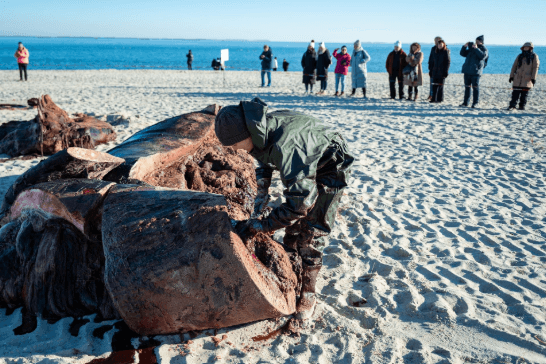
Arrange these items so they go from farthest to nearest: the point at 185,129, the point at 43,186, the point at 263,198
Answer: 1. the point at 185,129
2. the point at 263,198
3. the point at 43,186

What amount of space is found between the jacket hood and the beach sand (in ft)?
4.21

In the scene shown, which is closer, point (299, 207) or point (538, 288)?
point (299, 207)

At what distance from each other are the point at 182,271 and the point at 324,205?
42.3 inches

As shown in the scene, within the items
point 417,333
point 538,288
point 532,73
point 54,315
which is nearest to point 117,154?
point 54,315

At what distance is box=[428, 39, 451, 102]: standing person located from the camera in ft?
38.0

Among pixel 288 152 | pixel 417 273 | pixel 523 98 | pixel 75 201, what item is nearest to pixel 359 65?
pixel 523 98

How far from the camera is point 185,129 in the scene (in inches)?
169

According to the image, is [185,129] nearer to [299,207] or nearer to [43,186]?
[43,186]

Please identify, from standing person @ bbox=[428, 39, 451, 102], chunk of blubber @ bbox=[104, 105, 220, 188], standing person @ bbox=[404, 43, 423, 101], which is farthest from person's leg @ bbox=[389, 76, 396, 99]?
chunk of blubber @ bbox=[104, 105, 220, 188]

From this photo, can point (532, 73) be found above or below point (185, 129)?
above

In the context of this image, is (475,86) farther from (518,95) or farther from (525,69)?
(525,69)

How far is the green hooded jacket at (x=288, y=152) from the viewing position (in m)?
2.32

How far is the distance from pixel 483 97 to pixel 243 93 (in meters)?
8.23

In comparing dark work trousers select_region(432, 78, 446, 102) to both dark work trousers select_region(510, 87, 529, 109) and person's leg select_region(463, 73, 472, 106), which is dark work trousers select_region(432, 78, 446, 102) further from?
dark work trousers select_region(510, 87, 529, 109)
